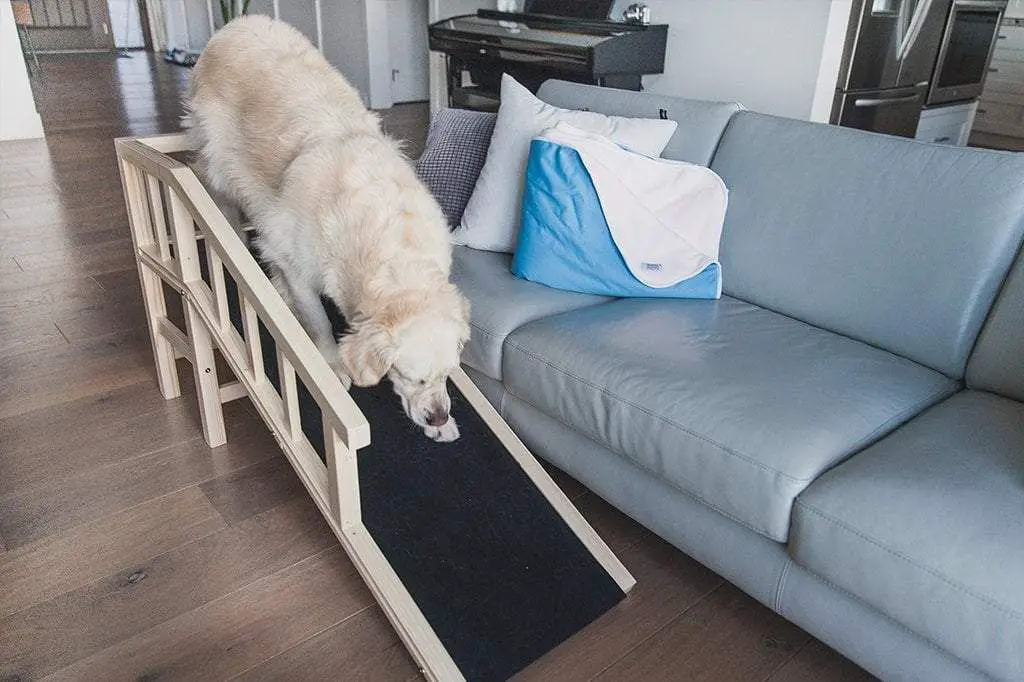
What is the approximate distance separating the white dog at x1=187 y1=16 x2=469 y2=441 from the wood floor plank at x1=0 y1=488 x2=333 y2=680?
40 centimetres

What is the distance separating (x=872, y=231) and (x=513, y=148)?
995 millimetres

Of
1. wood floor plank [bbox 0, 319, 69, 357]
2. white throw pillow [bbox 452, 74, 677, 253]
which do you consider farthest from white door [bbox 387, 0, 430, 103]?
white throw pillow [bbox 452, 74, 677, 253]

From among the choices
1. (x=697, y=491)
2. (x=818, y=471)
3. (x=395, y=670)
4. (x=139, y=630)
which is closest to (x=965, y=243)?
(x=818, y=471)

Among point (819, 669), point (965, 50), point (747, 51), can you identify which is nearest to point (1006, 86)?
point (965, 50)

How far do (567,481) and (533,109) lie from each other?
109 centimetres

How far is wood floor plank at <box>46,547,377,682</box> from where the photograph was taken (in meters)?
1.37

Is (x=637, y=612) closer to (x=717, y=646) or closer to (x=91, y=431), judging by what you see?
(x=717, y=646)

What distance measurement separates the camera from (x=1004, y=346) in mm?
1549

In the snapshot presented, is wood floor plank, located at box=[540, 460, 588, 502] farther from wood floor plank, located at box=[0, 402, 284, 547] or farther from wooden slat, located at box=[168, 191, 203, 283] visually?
wooden slat, located at box=[168, 191, 203, 283]

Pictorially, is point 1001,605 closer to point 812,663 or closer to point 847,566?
point 847,566

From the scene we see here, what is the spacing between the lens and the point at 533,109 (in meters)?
2.15

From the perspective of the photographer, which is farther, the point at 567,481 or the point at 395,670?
the point at 567,481

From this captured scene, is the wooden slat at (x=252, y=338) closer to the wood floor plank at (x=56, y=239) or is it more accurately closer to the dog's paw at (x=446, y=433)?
the dog's paw at (x=446, y=433)

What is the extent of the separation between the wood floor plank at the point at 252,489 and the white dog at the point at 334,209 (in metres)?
0.32
